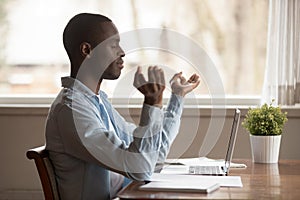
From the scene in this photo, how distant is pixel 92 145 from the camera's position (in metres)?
1.92

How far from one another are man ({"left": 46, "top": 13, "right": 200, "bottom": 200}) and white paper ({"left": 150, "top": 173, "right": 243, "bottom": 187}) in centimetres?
5

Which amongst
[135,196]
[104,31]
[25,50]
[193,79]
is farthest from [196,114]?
[25,50]

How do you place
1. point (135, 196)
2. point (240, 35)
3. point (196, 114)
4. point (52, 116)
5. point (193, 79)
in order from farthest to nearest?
point (240, 35), point (196, 114), point (193, 79), point (52, 116), point (135, 196)

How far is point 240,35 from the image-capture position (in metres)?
3.77

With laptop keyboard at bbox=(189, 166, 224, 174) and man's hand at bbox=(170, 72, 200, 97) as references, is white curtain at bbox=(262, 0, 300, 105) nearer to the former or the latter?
laptop keyboard at bbox=(189, 166, 224, 174)

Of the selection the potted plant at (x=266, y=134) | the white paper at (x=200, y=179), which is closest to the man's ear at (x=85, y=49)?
the white paper at (x=200, y=179)

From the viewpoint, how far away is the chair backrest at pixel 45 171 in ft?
6.46

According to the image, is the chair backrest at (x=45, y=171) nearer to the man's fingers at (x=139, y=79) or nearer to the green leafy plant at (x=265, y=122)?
the man's fingers at (x=139, y=79)

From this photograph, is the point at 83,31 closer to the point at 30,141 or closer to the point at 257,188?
the point at 257,188

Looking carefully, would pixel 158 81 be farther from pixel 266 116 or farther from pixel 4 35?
pixel 4 35

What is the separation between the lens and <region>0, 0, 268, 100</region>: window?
3.76 metres

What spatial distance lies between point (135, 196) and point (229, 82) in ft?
7.24

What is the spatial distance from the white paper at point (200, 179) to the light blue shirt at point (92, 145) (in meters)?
0.06

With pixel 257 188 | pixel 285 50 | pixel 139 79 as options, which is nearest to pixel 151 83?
pixel 139 79
